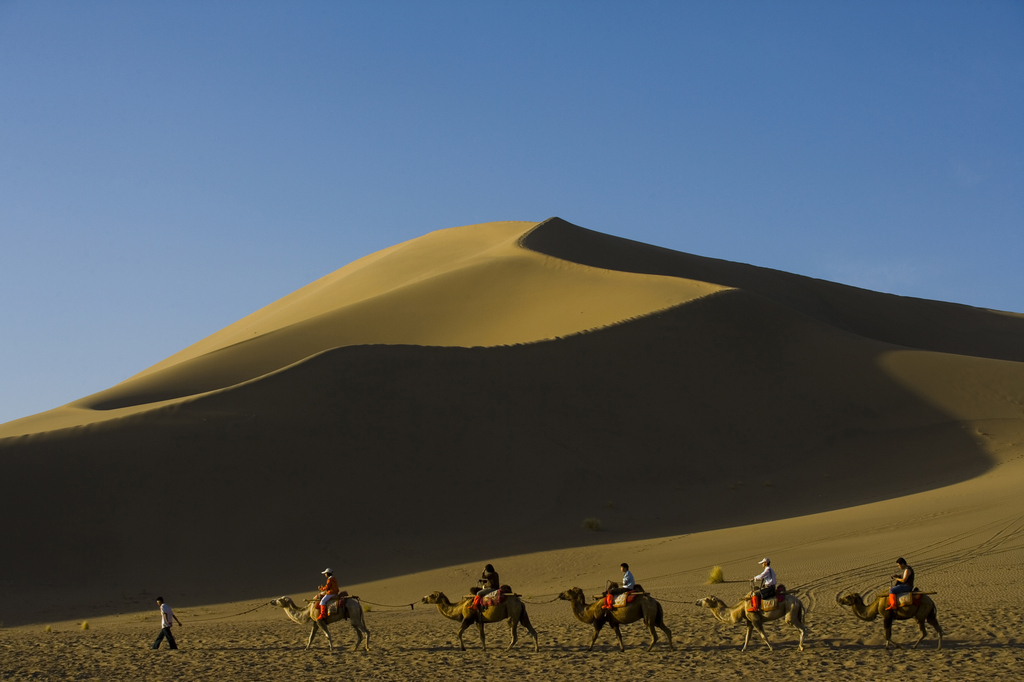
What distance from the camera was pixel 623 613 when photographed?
1352cm

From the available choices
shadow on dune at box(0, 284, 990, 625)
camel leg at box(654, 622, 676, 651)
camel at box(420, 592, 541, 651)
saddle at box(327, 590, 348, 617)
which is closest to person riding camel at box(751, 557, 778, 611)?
camel leg at box(654, 622, 676, 651)

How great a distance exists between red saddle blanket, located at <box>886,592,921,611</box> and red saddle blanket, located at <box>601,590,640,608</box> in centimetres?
347

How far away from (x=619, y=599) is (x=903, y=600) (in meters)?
3.90

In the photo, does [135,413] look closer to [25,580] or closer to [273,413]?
[273,413]

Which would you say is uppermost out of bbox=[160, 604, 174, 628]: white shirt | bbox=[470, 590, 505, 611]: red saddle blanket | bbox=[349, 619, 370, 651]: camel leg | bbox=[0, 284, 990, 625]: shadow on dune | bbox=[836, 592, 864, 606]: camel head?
bbox=[0, 284, 990, 625]: shadow on dune

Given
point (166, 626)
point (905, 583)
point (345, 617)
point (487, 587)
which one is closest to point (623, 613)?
point (487, 587)

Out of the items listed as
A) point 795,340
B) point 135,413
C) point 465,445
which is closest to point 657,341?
point 795,340

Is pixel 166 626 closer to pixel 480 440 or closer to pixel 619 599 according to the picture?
pixel 619 599

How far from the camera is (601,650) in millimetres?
14141

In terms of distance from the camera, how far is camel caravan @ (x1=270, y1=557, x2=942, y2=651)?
42.3ft

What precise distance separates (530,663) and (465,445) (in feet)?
50.8

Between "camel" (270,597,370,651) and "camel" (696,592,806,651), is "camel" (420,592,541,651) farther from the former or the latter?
"camel" (696,592,806,651)

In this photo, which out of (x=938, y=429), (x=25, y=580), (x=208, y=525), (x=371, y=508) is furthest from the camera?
(x=938, y=429)

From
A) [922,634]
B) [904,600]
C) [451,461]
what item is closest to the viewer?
[904,600]
